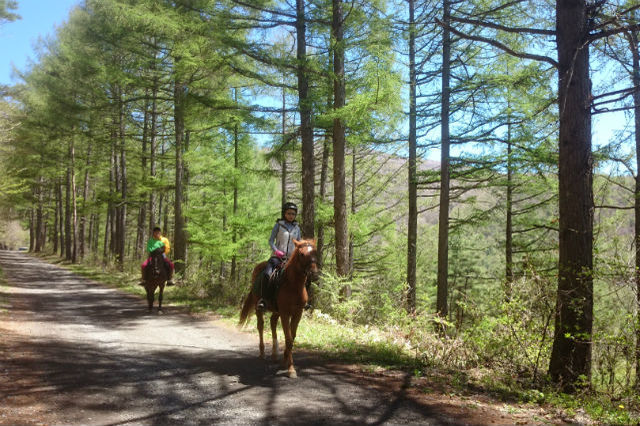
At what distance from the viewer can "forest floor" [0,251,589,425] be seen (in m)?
4.58

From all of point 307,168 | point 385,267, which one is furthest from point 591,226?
point 385,267

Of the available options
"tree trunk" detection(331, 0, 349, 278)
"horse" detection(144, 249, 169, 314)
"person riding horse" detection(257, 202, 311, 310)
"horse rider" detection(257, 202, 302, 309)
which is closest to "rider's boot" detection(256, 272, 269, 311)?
"person riding horse" detection(257, 202, 311, 310)

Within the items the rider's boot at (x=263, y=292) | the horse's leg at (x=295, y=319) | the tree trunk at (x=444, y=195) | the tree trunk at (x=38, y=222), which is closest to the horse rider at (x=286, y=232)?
the rider's boot at (x=263, y=292)

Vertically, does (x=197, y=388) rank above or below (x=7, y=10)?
below

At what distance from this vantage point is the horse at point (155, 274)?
473 inches

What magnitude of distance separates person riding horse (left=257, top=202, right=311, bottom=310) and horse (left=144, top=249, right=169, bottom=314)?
630 cm

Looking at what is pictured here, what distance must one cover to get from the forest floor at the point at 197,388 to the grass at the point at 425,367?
0.66 feet

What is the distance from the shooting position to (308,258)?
5.77 m

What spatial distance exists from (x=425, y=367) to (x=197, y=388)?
3.51 metres

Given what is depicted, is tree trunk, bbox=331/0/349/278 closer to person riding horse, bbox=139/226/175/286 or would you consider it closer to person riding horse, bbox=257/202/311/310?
person riding horse, bbox=257/202/311/310

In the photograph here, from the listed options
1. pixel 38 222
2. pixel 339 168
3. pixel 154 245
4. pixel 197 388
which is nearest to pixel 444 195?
pixel 339 168

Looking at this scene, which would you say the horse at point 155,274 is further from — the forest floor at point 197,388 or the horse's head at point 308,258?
the horse's head at point 308,258

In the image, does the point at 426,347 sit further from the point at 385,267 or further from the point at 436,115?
the point at 385,267

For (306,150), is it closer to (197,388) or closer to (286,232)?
(286,232)
